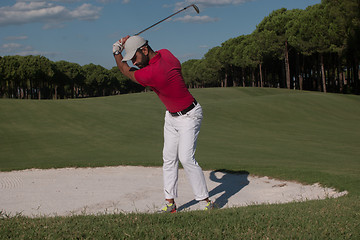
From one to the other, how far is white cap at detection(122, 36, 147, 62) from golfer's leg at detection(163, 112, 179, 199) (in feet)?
4.11

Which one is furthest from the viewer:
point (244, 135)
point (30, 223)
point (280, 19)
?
point (280, 19)

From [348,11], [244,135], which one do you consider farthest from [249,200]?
[348,11]

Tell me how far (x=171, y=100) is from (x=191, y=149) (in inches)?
34.6

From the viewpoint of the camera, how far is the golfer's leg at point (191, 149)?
6.20 m

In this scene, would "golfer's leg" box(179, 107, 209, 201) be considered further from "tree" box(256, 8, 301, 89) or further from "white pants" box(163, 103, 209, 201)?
"tree" box(256, 8, 301, 89)

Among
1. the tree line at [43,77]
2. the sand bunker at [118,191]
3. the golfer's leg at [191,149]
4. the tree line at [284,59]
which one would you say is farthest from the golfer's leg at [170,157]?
the tree line at [43,77]

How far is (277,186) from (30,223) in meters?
6.31

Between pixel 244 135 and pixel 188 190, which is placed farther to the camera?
pixel 244 135

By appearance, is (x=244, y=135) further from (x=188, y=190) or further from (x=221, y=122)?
(x=188, y=190)

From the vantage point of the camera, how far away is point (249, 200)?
8047mm

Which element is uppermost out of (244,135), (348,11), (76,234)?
(348,11)

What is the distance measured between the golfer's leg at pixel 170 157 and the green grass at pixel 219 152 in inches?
62.4

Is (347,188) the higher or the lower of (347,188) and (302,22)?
the lower

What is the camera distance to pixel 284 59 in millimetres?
78438
